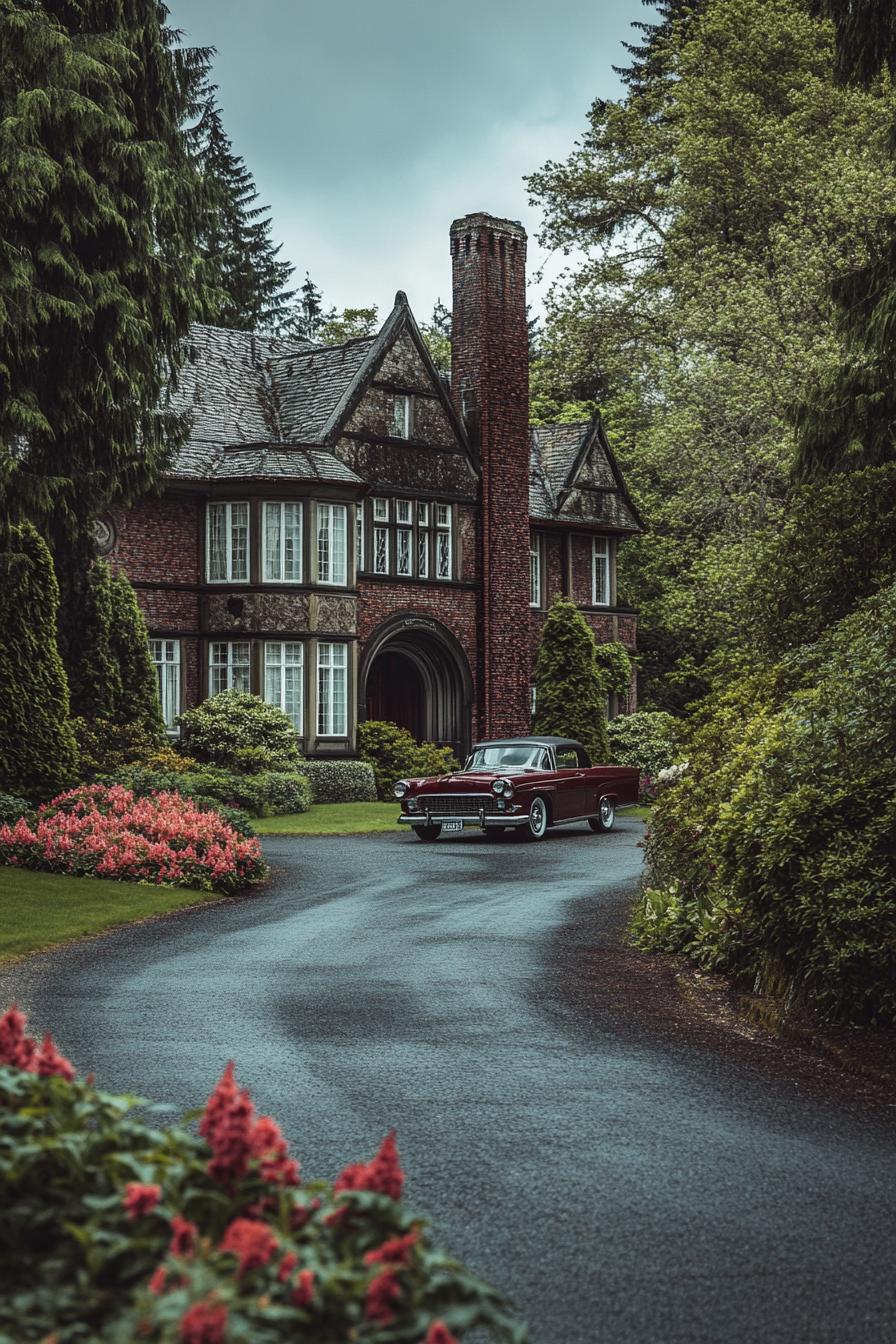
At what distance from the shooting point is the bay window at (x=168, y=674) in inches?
1308

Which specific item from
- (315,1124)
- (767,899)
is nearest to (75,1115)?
(315,1124)

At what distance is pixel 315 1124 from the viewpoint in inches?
262

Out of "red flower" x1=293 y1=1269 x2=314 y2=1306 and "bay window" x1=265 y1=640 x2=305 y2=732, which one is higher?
"bay window" x1=265 y1=640 x2=305 y2=732

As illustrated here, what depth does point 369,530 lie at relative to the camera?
35.7m

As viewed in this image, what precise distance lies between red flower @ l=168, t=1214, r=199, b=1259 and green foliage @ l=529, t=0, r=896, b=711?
30.3 m

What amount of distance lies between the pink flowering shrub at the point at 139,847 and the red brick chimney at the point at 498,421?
18803 millimetres

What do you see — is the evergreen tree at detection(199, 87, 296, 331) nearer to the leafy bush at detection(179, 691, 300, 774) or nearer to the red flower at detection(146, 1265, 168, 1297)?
the leafy bush at detection(179, 691, 300, 774)

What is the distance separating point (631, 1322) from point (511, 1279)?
466mm

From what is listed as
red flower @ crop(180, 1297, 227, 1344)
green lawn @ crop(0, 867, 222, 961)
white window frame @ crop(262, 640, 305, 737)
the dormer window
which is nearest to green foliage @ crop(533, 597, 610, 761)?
the dormer window

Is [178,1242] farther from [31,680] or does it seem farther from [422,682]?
[422,682]

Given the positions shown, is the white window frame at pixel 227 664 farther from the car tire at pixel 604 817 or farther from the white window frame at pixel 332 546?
the car tire at pixel 604 817

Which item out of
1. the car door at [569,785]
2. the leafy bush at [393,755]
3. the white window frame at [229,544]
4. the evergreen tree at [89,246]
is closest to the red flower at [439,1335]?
the evergreen tree at [89,246]

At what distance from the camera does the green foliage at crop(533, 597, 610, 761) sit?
37500 millimetres

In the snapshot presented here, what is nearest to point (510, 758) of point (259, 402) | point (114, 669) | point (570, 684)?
point (114, 669)
